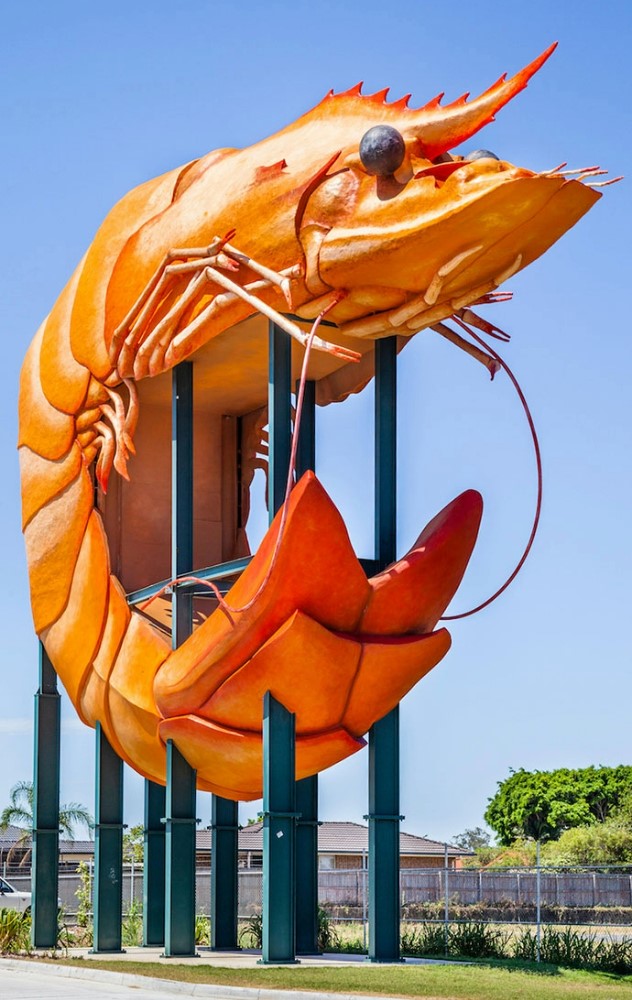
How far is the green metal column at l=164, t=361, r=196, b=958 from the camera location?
828 inches

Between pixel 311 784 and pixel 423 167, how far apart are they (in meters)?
8.95

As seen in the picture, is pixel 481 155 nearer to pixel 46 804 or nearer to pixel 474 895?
pixel 46 804

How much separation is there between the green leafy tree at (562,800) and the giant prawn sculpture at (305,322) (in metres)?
57.3

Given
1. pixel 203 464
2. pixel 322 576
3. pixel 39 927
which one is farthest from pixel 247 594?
Answer: pixel 39 927

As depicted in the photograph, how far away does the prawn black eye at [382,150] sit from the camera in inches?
721

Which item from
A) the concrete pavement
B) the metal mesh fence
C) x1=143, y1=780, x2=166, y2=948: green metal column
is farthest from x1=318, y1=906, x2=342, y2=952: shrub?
the metal mesh fence

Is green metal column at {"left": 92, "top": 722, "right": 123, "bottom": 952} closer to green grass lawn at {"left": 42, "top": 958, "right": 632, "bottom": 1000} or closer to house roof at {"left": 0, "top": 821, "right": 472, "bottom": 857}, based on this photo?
green grass lawn at {"left": 42, "top": 958, "right": 632, "bottom": 1000}

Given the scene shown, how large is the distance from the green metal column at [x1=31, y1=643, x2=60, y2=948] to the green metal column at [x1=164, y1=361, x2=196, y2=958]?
157 inches

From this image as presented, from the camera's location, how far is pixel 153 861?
23.5 meters

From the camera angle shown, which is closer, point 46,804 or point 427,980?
point 427,980

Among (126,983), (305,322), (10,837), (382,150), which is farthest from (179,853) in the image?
(10,837)

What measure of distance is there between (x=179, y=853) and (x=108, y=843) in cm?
305

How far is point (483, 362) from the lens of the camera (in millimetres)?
20875

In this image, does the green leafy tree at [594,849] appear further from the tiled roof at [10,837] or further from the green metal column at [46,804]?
the green metal column at [46,804]
